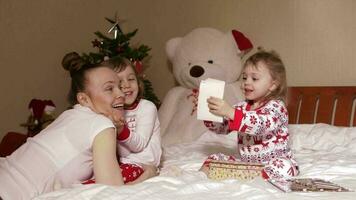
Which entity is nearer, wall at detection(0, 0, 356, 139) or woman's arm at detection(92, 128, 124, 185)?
woman's arm at detection(92, 128, 124, 185)

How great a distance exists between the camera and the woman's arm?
1.18 m

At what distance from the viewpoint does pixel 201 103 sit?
1375 mm

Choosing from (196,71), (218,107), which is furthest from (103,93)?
(196,71)

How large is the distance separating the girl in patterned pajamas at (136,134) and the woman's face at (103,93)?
0.34 feet

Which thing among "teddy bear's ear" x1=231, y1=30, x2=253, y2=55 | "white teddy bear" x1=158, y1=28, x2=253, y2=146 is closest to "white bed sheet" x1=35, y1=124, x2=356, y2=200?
"white teddy bear" x1=158, y1=28, x2=253, y2=146

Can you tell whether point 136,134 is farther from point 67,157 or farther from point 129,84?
point 67,157

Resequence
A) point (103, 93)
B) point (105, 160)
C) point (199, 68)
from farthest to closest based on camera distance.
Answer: point (199, 68) < point (103, 93) < point (105, 160)

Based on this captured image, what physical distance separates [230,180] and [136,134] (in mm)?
404

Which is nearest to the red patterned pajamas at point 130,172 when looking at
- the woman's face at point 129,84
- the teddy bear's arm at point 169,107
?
the woman's face at point 129,84

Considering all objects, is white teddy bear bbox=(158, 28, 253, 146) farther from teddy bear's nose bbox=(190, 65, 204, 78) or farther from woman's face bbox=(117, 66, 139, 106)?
woman's face bbox=(117, 66, 139, 106)

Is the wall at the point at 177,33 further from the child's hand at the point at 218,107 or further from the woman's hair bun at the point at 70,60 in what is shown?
the child's hand at the point at 218,107

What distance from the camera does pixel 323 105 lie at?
2.34 meters

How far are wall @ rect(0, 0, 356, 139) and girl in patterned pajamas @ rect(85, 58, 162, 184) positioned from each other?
1137mm

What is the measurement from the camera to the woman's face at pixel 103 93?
1.33m
